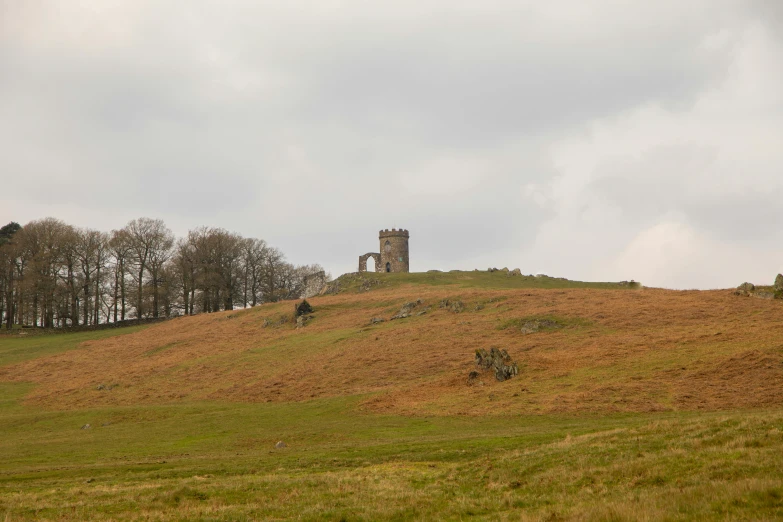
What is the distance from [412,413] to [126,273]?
77345 millimetres

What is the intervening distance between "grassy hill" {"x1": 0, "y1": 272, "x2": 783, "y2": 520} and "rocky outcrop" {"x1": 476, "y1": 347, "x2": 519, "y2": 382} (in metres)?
0.80

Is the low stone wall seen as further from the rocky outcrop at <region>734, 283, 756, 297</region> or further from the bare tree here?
the rocky outcrop at <region>734, 283, 756, 297</region>

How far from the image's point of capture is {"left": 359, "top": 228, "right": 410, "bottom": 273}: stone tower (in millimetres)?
125812

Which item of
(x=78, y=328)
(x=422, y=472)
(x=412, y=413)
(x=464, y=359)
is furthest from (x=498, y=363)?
(x=78, y=328)

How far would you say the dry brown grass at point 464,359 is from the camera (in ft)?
133

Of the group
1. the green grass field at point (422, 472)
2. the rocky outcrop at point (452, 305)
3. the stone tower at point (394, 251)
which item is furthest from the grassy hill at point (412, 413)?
the stone tower at point (394, 251)

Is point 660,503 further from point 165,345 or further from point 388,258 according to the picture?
point 388,258

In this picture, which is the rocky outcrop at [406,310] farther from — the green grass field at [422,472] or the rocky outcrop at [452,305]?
the green grass field at [422,472]

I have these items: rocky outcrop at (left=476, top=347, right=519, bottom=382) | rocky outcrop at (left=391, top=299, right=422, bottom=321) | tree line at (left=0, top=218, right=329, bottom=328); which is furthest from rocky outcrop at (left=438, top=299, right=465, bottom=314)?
tree line at (left=0, top=218, right=329, bottom=328)

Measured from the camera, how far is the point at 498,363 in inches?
1943

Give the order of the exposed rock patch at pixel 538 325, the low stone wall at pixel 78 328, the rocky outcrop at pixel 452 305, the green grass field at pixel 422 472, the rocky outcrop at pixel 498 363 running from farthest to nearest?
1. the low stone wall at pixel 78 328
2. the rocky outcrop at pixel 452 305
3. the exposed rock patch at pixel 538 325
4. the rocky outcrop at pixel 498 363
5. the green grass field at pixel 422 472

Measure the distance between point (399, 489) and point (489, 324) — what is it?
4405 centimetres

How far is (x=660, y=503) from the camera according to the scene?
1477 centimetres

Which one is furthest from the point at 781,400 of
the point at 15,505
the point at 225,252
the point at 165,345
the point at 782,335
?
the point at 225,252
